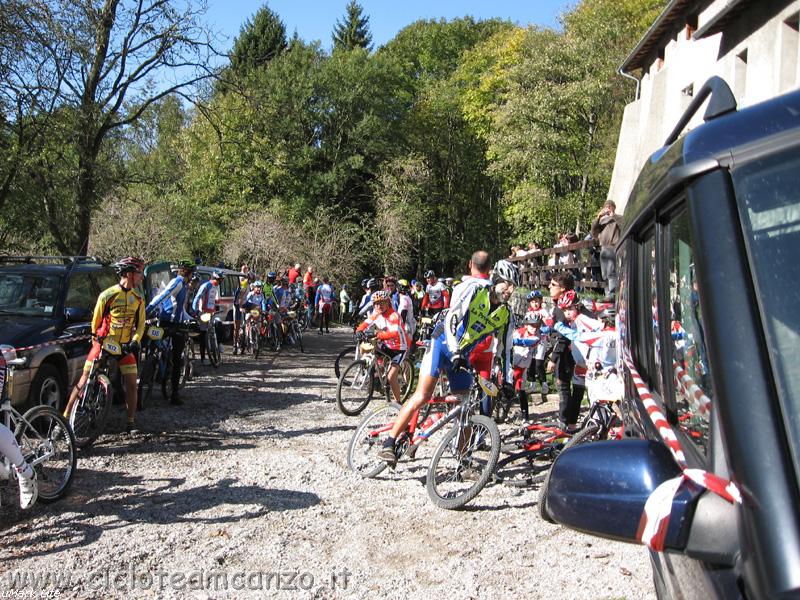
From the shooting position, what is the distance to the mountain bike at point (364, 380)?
10.5m

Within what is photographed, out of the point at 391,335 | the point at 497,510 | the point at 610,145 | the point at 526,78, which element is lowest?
the point at 497,510

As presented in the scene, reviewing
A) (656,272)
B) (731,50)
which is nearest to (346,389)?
(656,272)

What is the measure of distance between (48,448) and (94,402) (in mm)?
1938

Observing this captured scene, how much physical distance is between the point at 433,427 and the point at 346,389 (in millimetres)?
4113

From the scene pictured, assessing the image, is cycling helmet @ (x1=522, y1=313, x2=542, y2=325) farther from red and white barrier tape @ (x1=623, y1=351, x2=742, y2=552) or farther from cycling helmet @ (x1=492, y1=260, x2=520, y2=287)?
red and white barrier tape @ (x1=623, y1=351, x2=742, y2=552)

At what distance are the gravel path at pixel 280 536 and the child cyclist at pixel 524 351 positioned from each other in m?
3.01

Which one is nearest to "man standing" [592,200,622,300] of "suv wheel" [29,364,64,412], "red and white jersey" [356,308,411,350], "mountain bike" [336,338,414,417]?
"red and white jersey" [356,308,411,350]

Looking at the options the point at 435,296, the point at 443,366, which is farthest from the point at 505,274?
the point at 435,296

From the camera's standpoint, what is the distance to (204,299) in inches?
559

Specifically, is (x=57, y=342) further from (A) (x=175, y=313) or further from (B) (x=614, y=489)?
(B) (x=614, y=489)

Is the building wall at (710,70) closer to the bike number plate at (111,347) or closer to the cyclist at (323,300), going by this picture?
the bike number plate at (111,347)

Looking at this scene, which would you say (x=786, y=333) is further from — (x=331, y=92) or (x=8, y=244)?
(x=331, y=92)

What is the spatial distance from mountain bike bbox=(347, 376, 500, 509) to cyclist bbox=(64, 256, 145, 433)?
11.8ft

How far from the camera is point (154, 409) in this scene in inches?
405
